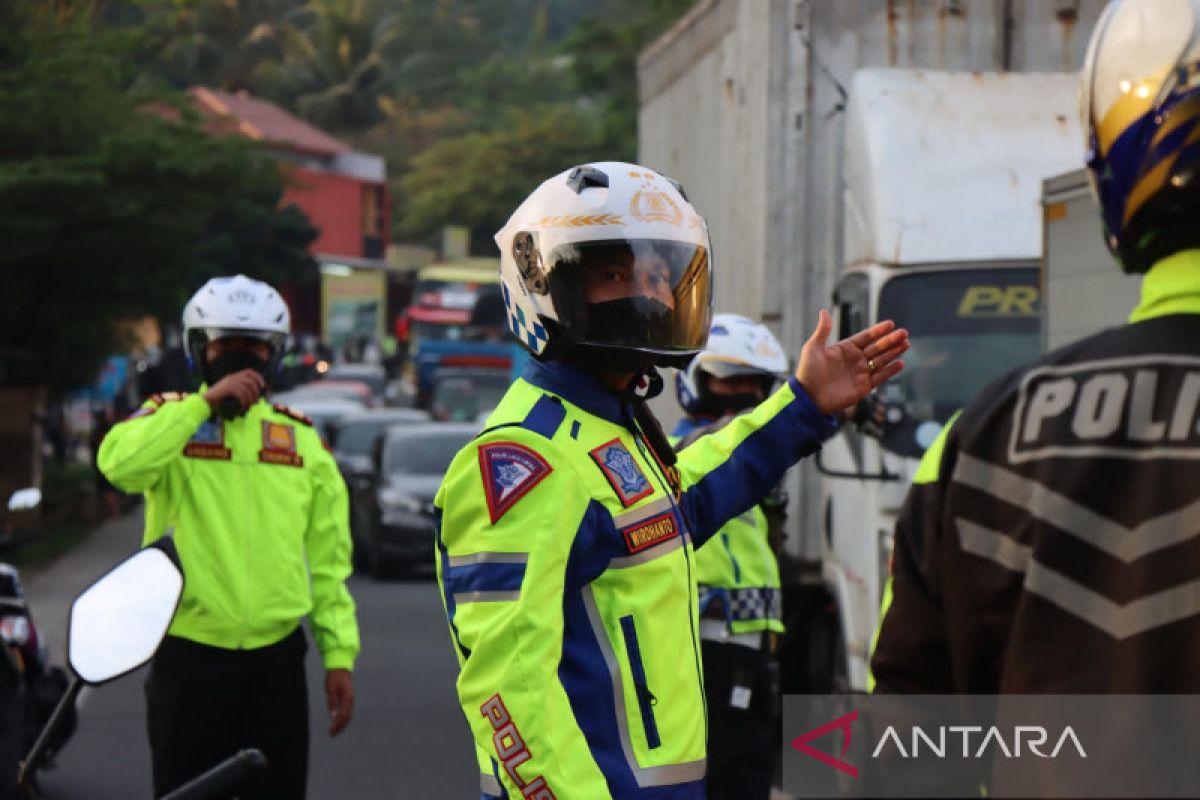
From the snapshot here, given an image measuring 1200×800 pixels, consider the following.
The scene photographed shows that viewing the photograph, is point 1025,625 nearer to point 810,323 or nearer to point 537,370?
point 537,370

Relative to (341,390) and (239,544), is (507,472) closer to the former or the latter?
(239,544)

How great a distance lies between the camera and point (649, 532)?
3766 mm

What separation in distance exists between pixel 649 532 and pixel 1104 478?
151 cm

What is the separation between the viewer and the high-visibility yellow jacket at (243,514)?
598 centimetres

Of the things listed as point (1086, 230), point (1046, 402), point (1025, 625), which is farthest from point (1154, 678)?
point (1086, 230)

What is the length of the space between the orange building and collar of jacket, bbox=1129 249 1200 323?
72.8 m

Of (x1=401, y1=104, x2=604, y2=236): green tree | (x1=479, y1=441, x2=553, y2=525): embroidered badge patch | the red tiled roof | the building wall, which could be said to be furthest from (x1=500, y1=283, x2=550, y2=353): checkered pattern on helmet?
(x1=401, y1=104, x2=604, y2=236): green tree

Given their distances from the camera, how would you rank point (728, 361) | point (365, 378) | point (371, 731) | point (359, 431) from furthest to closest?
A: 1. point (365, 378)
2. point (359, 431)
3. point (371, 731)
4. point (728, 361)

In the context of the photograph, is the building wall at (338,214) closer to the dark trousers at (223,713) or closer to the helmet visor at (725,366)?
the helmet visor at (725,366)

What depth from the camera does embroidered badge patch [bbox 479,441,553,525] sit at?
362 cm

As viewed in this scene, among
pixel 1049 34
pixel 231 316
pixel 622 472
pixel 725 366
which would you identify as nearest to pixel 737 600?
pixel 725 366

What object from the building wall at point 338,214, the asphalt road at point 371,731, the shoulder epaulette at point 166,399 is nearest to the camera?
the shoulder epaulette at point 166,399

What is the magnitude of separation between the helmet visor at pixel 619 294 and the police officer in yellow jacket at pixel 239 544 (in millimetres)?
2159

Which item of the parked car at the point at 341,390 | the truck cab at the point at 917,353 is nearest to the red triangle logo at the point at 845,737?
the truck cab at the point at 917,353
